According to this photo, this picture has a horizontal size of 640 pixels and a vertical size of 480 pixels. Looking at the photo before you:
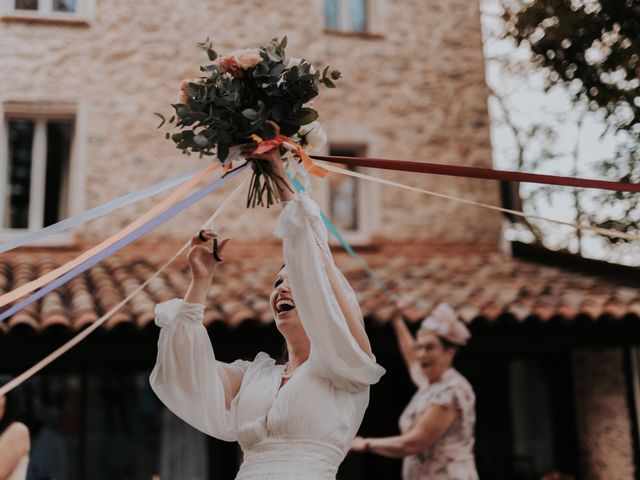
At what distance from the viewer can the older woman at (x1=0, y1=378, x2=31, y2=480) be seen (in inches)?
188

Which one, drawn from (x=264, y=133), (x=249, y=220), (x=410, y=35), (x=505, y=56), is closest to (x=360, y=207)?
(x=249, y=220)

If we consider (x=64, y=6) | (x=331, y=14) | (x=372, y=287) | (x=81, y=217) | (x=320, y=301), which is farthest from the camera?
(x=331, y=14)

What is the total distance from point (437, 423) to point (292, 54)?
19.4ft

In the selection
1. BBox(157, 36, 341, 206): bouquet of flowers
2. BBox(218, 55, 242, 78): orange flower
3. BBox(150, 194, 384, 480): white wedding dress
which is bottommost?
BBox(150, 194, 384, 480): white wedding dress

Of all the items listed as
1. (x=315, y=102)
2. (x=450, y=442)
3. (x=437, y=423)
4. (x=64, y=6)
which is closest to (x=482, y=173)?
(x=437, y=423)

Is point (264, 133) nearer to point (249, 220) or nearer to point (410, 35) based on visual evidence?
point (249, 220)

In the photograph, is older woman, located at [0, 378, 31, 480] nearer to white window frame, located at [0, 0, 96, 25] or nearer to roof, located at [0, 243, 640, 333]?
roof, located at [0, 243, 640, 333]

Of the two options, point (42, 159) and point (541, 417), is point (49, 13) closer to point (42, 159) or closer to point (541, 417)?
point (42, 159)

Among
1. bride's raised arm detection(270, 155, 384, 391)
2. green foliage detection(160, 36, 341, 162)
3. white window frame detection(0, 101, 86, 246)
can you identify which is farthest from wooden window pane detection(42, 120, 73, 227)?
bride's raised arm detection(270, 155, 384, 391)

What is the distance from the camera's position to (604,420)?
9297mm

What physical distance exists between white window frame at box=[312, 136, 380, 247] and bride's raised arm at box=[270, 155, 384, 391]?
23.3ft

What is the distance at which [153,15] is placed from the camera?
9906 millimetres

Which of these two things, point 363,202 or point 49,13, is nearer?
point 49,13

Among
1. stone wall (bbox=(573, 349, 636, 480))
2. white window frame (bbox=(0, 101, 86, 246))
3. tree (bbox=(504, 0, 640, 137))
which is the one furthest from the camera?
white window frame (bbox=(0, 101, 86, 246))
